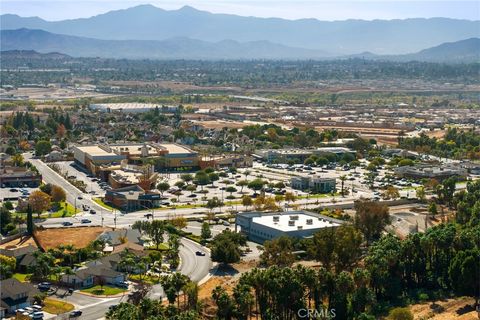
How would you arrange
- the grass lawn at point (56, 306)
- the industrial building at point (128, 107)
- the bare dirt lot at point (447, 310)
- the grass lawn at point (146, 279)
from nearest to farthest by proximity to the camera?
the bare dirt lot at point (447, 310) → the grass lawn at point (56, 306) → the grass lawn at point (146, 279) → the industrial building at point (128, 107)

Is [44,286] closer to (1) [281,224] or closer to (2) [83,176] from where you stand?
(1) [281,224]

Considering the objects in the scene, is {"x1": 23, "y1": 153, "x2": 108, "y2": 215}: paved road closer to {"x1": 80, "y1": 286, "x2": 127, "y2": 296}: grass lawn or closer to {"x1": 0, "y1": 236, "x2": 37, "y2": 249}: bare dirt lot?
{"x1": 0, "y1": 236, "x2": 37, "y2": 249}: bare dirt lot

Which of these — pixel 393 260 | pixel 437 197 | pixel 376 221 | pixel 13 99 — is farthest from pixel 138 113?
pixel 393 260

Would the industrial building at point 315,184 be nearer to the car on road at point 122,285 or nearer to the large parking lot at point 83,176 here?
the large parking lot at point 83,176

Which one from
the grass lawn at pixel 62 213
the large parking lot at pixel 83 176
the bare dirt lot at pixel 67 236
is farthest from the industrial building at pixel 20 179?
the bare dirt lot at pixel 67 236

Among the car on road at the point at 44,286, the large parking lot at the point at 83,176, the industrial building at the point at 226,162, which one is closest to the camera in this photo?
the car on road at the point at 44,286

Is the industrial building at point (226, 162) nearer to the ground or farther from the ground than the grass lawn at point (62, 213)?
nearer to the ground
